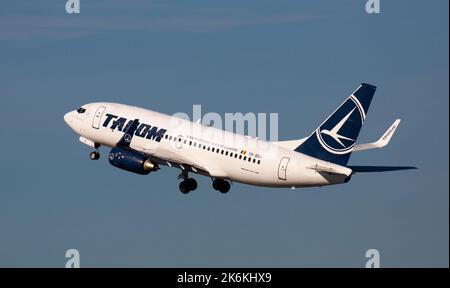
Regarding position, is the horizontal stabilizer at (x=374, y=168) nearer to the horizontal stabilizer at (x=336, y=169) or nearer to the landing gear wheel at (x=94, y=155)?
the horizontal stabilizer at (x=336, y=169)

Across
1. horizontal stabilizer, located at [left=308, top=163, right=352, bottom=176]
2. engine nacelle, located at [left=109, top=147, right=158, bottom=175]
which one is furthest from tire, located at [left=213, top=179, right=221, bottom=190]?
horizontal stabilizer, located at [left=308, top=163, right=352, bottom=176]

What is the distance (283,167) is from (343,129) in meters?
6.23

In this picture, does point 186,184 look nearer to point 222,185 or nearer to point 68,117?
point 222,185

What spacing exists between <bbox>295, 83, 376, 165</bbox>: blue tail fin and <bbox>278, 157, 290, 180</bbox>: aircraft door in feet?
7.71

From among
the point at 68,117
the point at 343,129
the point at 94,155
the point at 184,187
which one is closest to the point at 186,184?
the point at 184,187

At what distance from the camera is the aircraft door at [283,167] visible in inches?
4823

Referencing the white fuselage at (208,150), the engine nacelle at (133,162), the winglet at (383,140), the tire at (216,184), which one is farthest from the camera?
the tire at (216,184)

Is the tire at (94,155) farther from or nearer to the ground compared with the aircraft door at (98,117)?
nearer to the ground

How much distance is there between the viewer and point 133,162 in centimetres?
12938

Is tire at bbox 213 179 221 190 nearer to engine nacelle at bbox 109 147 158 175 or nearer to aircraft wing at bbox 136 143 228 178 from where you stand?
aircraft wing at bbox 136 143 228 178

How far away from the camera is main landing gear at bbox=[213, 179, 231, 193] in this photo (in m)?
132

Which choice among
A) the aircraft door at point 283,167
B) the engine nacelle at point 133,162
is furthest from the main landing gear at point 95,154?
the aircraft door at point 283,167
